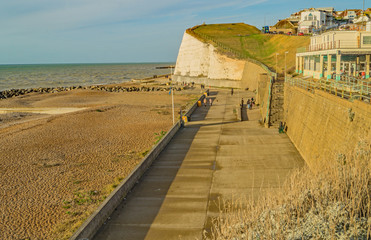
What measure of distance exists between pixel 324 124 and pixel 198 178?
7.50m

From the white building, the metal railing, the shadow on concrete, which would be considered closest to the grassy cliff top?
the white building

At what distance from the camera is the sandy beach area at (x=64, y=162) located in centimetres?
1673

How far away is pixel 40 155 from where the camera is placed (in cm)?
2753

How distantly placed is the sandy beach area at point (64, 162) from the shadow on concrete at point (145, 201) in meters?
2.19

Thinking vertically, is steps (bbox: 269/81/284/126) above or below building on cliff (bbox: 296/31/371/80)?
below

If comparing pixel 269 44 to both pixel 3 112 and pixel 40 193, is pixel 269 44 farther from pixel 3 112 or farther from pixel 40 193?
pixel 40 193

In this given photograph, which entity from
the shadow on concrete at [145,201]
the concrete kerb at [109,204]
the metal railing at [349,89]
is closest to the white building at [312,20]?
the metal railing at [349,89]

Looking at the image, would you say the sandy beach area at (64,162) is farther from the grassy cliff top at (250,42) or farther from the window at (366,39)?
the grassy cliff top at (250,42)

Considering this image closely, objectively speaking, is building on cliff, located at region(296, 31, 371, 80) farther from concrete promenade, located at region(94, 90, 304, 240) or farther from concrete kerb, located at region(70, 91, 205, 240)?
concrete kerb, located at region(70, 91, 205, 240)

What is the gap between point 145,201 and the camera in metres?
16.3

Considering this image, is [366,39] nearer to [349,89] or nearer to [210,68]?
[349,89]

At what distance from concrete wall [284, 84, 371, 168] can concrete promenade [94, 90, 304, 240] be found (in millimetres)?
1388

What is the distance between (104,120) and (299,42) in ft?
184

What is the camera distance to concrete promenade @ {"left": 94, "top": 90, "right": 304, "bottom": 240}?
13859mm
